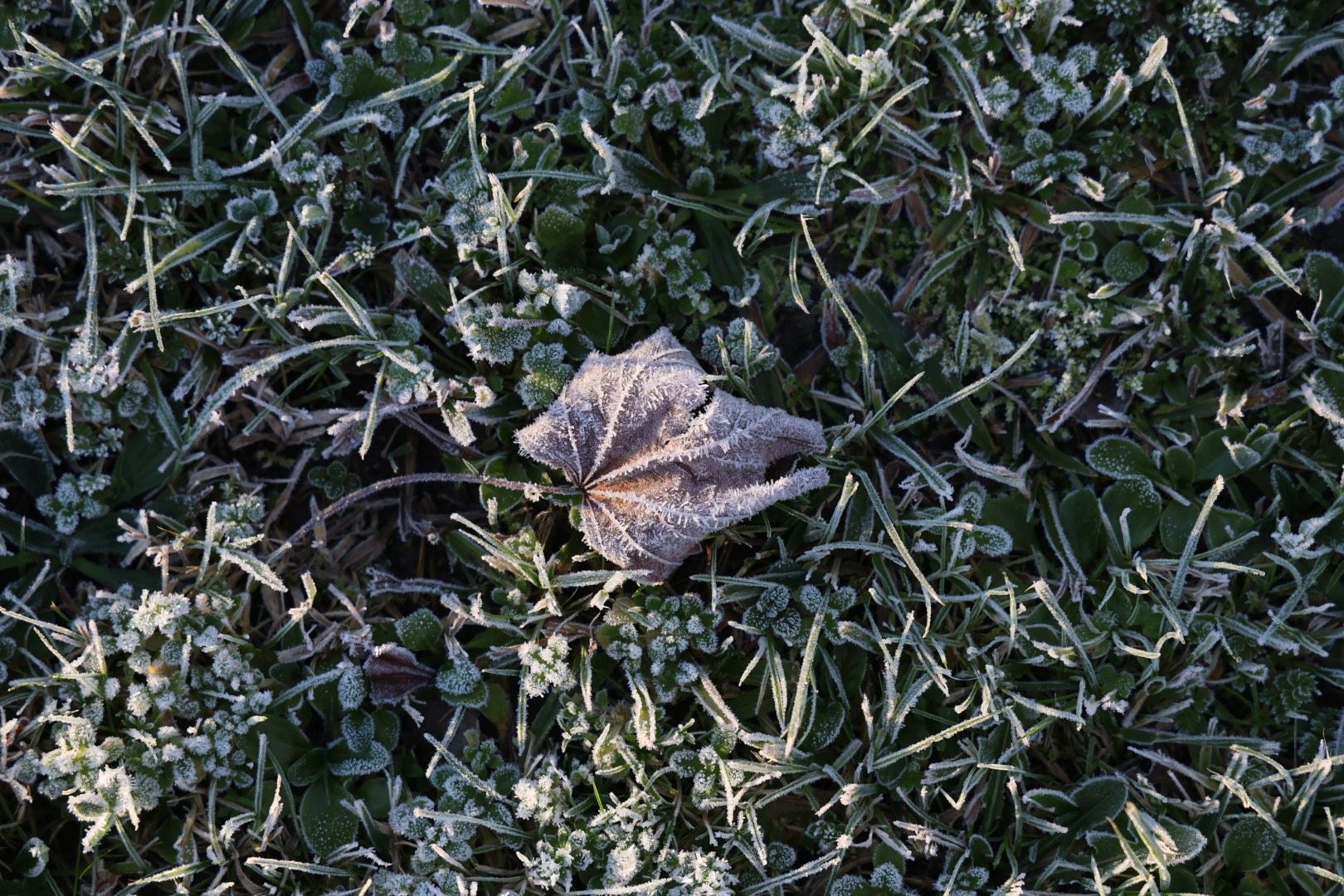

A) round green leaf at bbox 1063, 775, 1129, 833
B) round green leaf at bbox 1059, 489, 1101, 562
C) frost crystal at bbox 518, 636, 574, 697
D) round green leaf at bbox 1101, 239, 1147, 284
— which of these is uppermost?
round green leaf at bbox 1101, 239, 1147, 284

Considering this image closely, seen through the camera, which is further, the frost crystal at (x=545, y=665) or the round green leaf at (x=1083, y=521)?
the round green leaf at (x=1083, y=521)

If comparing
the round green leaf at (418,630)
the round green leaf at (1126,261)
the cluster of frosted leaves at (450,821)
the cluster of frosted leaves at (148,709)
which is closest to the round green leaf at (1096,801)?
the round green leaf at (1126,261)

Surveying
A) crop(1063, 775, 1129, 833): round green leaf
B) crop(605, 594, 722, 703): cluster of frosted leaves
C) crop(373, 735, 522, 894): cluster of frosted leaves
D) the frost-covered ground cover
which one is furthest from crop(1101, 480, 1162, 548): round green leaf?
crop(373, 735, 522, 894): cluster of frosted leaves

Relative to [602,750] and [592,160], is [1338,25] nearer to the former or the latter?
[592,160]

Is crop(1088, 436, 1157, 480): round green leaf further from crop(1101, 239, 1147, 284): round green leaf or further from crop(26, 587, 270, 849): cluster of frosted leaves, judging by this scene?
crop(26, 587, 270, 849): cluster of frosted leaves

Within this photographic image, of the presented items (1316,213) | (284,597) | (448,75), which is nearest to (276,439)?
(284,597)

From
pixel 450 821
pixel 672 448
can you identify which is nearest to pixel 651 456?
pixel 672 448

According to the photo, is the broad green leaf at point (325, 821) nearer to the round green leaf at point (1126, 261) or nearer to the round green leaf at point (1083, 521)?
the round green leaf at point (1083, 521)
